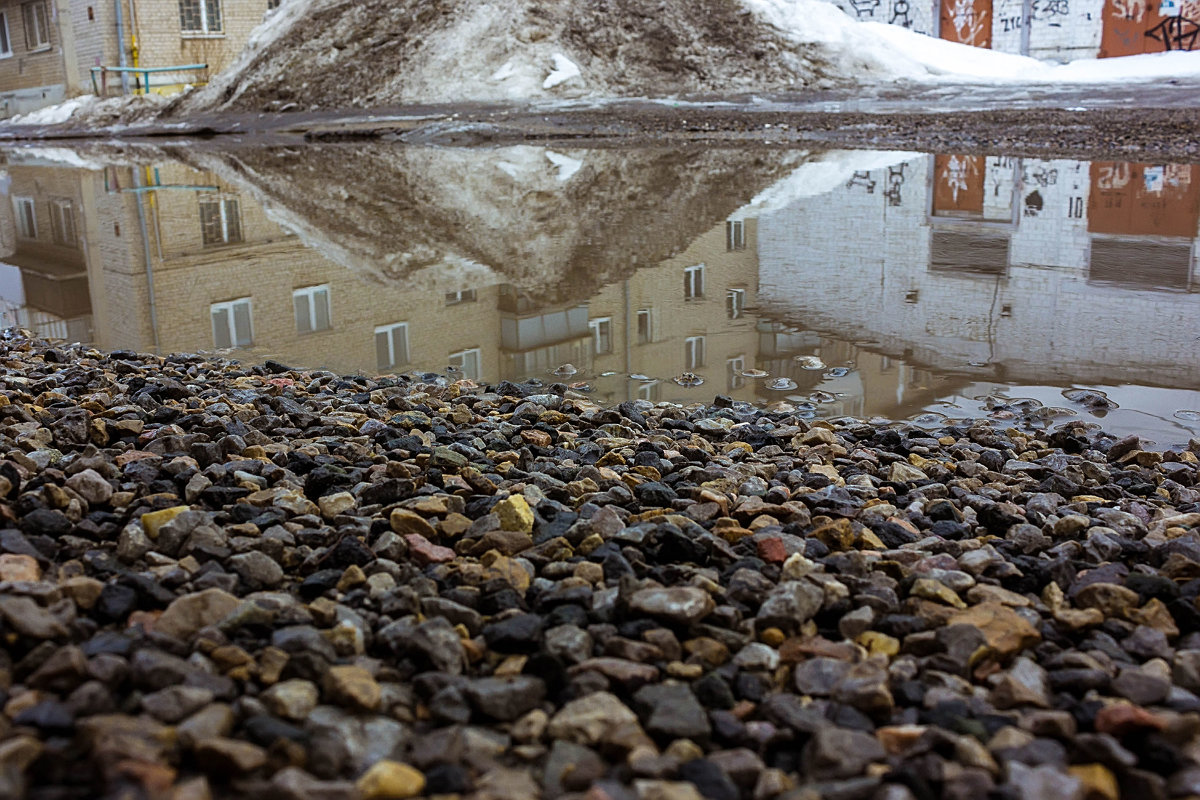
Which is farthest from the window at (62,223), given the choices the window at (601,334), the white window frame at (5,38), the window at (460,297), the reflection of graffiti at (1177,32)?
the white window frame at (5,38)

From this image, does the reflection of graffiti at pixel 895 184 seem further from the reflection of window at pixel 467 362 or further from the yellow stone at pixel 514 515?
the yellow stone at pixel 514 515

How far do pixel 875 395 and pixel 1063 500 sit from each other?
4.34 ft

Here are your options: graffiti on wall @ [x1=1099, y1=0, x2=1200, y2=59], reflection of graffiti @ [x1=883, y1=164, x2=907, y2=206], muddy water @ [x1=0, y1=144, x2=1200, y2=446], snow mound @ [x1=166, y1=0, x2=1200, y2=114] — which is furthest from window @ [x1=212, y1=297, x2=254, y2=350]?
graffiti on wall @ [x1=1099, y1=0, x2=1200, y2=59]

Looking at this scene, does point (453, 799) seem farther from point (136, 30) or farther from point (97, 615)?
point (136, 30)

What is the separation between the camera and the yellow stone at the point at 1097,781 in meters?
1.52

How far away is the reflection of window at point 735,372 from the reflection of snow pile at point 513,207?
1.20m

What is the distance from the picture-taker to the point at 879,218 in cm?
816

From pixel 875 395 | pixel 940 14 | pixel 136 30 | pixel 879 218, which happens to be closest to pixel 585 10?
pixel 940 14

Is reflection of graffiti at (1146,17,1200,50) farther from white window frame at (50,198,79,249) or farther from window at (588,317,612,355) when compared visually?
window at (588,317,612,355)

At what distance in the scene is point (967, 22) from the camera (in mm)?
23297

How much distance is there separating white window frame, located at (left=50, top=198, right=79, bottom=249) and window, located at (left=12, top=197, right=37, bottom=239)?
166mm

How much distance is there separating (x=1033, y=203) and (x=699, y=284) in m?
4.64

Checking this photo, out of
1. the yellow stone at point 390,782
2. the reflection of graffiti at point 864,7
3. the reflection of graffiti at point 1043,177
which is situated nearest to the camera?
the yellow stone at point 390,782

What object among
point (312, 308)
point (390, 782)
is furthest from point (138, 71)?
point (390, 782)
